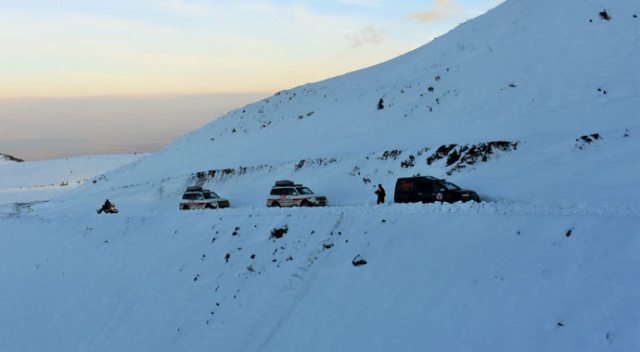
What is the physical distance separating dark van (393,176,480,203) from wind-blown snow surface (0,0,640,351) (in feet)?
6.15

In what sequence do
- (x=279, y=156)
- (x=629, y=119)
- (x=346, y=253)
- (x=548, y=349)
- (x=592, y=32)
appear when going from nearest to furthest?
1. (x=548, y=349)
2. (x=346, y=253)
3. (x=629, y=119)
4. (x=592, y=32)
5. (x=279, y=156)

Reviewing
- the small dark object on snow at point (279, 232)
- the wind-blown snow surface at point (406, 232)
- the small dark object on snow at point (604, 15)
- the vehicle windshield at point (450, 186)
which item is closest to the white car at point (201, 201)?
the wind-blown snow surface at point (406, 232)

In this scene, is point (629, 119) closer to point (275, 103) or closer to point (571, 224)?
point (571, 224)

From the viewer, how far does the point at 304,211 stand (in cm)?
2406

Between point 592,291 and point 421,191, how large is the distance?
40.2 feet

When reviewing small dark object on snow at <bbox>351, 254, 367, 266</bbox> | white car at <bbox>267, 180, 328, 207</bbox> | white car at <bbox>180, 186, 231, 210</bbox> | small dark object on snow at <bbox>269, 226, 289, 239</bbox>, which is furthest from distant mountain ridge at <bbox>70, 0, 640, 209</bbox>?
small dark object on snow at <bbox>269, 226, 289, 239</bbox>

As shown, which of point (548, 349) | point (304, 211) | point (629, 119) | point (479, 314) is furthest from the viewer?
point (629, 119)

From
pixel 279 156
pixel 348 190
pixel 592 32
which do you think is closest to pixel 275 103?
pixel 279 156

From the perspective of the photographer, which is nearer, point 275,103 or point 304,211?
point 304,211

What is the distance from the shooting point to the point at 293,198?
96.7ft

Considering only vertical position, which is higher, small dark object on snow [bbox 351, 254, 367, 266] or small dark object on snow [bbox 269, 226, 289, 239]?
small dark object on snow [bbox 269, 226, 289, 239]

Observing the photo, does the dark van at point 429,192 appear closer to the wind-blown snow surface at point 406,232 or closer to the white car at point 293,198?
the wind-blown snow surface at point 406,232

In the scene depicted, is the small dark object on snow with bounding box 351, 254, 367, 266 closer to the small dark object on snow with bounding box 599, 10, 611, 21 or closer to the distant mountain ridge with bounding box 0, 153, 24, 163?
the small dark object on snow with bounding box 599, 10, 611, 21

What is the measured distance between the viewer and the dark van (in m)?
24.1
